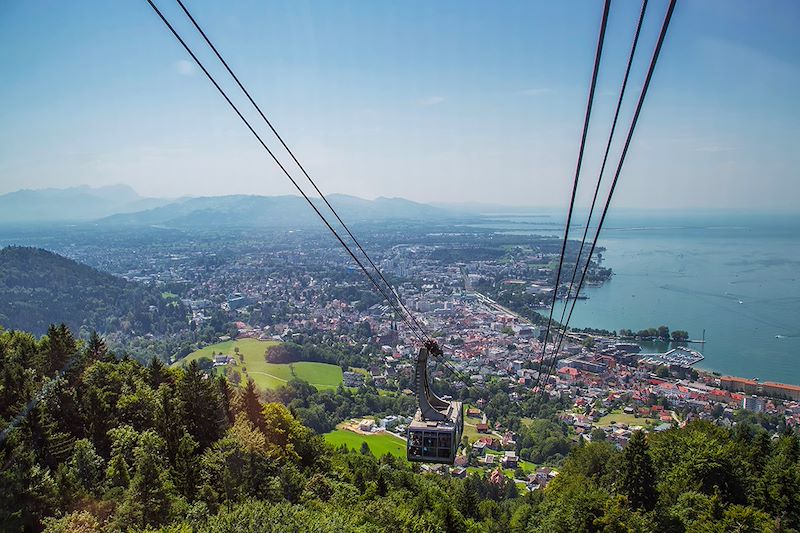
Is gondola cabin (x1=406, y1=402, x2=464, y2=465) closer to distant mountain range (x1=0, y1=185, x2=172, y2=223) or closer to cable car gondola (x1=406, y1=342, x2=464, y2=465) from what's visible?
cable car gondola (x1=406, y1=342, x2=464, y2=465)

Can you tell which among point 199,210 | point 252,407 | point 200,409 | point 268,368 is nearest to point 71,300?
point 268,368

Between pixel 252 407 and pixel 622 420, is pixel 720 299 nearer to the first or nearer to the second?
pixel 622 420

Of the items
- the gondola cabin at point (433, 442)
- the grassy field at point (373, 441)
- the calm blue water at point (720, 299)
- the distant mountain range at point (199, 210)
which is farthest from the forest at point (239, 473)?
the distant mountain range at point (199, 210)

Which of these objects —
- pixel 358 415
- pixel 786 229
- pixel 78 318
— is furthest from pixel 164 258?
pixel 786 229

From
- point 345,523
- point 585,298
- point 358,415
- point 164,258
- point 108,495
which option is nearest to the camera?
point 108,495

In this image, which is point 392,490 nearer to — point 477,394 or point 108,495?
point 108,495

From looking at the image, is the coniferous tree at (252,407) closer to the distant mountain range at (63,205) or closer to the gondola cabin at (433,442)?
the gondola cabin at (433,442)
